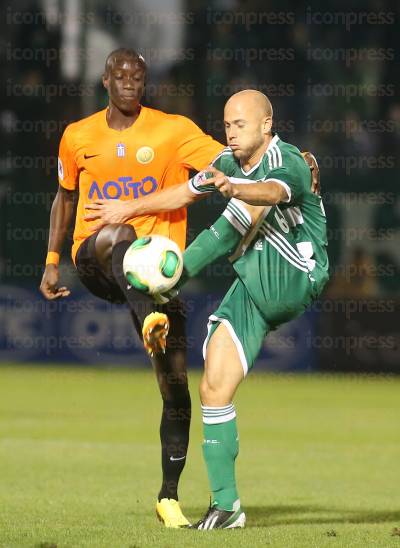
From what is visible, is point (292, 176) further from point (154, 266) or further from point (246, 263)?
point (154, 266)

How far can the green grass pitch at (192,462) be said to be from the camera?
6051 millimetres

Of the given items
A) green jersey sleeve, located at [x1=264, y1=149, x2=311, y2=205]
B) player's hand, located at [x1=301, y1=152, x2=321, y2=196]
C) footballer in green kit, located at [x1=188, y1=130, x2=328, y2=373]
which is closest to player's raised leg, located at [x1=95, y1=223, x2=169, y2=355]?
footballer in green kit, located at [x1=188, y1=130, x2=328, y2=373]

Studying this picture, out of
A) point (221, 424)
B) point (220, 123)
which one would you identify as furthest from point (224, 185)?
point (220, 123)

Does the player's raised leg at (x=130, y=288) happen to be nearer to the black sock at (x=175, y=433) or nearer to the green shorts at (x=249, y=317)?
the green shorts at (x=249, y=317)

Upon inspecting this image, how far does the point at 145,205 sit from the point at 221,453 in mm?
1298

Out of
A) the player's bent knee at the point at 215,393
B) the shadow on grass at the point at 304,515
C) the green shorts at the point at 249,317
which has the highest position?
the green shorts at the point at 249,317

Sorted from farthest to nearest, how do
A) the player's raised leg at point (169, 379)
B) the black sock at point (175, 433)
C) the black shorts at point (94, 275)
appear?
the black sock at point (175, 433), the black shorts at point (94, 275), the player's raised leg at point (169, 379)

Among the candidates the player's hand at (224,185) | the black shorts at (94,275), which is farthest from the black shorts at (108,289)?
A: the player's hand at (224,185)

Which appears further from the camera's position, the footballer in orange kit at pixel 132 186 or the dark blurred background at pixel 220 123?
the dark blurred background at pixel 220 123

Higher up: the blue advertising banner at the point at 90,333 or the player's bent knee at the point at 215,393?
the player's bent knee at the point at 215,393

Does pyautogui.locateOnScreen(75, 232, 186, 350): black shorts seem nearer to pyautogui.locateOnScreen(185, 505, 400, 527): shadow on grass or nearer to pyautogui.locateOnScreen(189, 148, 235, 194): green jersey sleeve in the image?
pyautogui.locateOnScreen(189, 148, 235, 194): green jersey sleeve

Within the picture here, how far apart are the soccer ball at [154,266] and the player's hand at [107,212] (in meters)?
0.39

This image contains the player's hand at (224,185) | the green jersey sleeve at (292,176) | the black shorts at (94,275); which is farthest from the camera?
the black shorts at (94,275)

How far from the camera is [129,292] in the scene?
607cm
